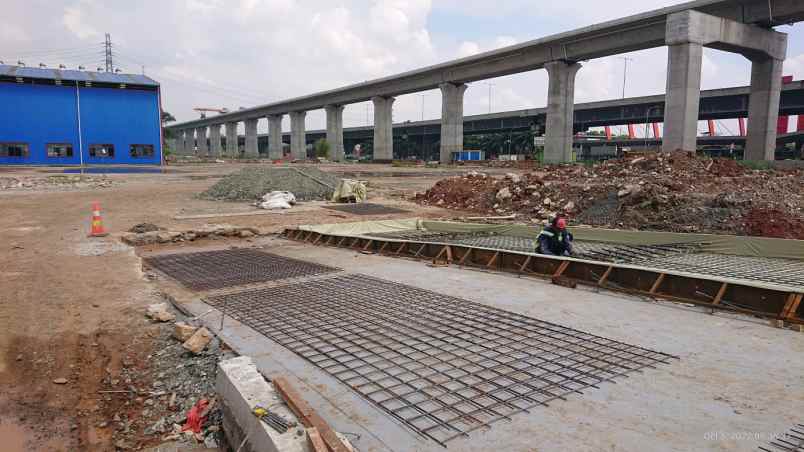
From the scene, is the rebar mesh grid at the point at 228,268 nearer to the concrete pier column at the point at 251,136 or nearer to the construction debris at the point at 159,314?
the construction debris at the point at 159,314

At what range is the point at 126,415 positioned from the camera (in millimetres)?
3957

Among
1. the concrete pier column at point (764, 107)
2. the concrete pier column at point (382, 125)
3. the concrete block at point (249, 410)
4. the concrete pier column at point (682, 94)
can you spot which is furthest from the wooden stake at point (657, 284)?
the concrete pier column at point (382, 125)

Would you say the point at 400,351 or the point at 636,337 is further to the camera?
the point at 636,337

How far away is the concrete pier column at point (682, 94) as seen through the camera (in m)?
25.7

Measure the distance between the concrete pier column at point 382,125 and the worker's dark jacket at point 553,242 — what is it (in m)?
48.9

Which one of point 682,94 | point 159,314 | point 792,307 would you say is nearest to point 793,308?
point 792,307

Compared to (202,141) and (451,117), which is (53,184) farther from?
(202,141)

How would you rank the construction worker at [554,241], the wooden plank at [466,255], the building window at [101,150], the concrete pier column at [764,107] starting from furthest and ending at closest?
the building window at [101,150] → the concrete pier column at [764,107] → the wooden plank at [466,255] → the construction worker at [554,241]

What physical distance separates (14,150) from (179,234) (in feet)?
146

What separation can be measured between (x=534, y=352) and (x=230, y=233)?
28.7 feet

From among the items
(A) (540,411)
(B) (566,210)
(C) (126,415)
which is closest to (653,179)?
(B) (566,210)

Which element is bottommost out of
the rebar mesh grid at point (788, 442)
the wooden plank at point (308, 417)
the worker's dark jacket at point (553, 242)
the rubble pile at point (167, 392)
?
the rubble pile at point (167, 392)

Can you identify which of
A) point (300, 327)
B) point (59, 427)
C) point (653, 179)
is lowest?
point (59, 427)

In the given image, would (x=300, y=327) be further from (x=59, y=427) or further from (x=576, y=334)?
(x=576, y=334)
